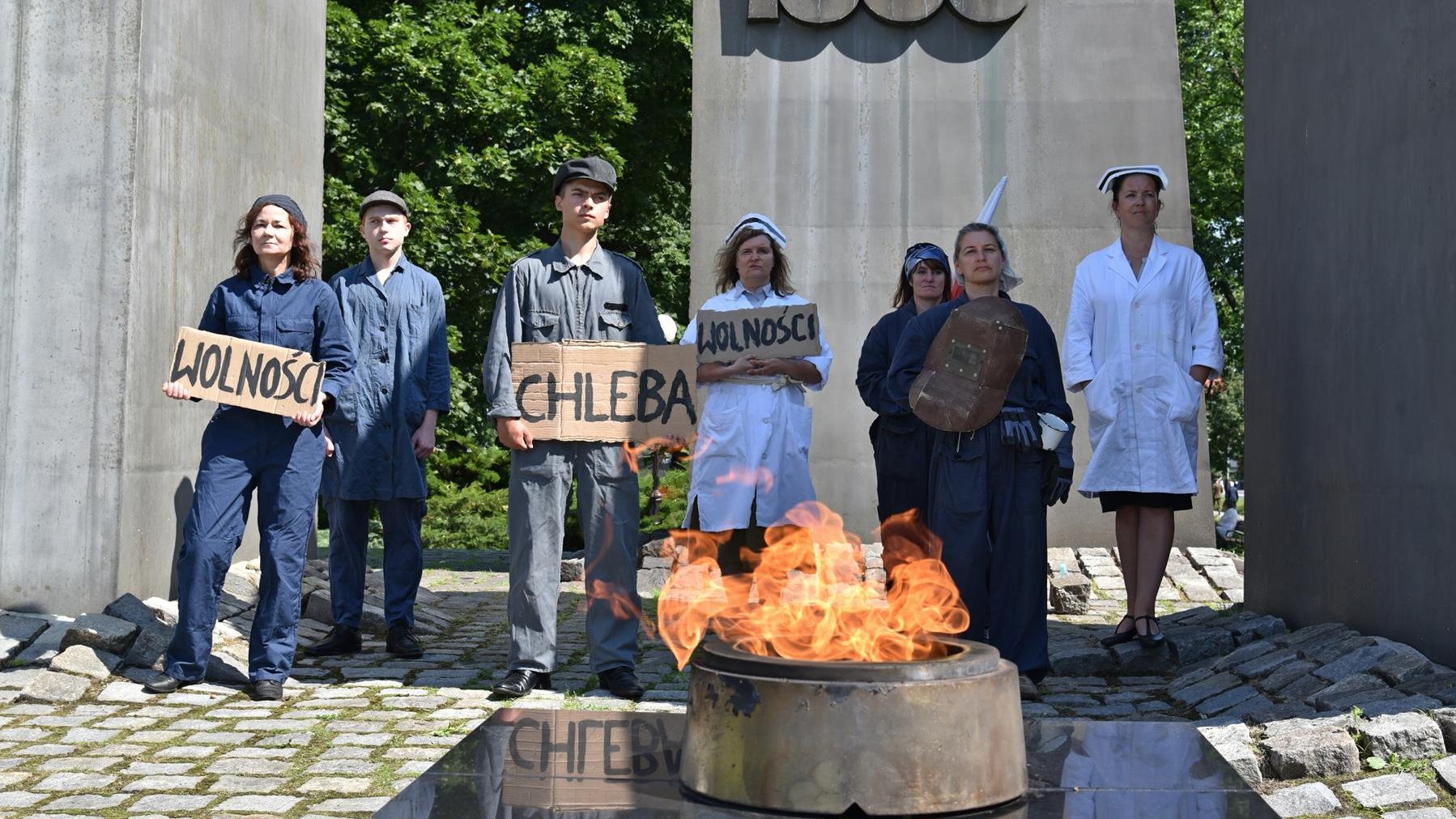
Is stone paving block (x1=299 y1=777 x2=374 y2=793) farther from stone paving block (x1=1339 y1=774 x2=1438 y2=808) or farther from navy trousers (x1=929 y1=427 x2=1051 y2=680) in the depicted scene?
stone paving block (x1=1339 y1=774 x2=1438 y2=808)

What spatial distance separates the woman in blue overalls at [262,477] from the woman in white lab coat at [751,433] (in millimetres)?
1705

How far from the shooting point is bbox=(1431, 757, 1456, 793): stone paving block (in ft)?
13.6

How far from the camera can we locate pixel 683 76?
22062 millimetres

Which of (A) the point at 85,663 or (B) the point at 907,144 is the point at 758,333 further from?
(B) the point at 907,144

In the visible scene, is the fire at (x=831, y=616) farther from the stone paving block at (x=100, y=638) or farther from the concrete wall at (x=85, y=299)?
the concrete wall at (x=85, y=299)

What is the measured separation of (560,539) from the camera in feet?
19.9

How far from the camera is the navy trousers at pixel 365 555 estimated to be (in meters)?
7.14

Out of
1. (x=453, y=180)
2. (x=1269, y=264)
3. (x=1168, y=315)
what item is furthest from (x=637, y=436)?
(x=453, y=180)

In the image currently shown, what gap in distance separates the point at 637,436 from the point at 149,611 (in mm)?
2926

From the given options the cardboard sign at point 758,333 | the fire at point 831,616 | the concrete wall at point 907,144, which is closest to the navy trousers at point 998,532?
the cardboard sign at point 758,333

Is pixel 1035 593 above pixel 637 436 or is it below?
below

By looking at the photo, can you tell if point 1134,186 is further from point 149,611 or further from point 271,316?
point 149,611

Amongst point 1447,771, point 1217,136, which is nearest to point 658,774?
point 1447,771

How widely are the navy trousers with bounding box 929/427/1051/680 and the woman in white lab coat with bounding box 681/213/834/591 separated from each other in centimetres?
106
